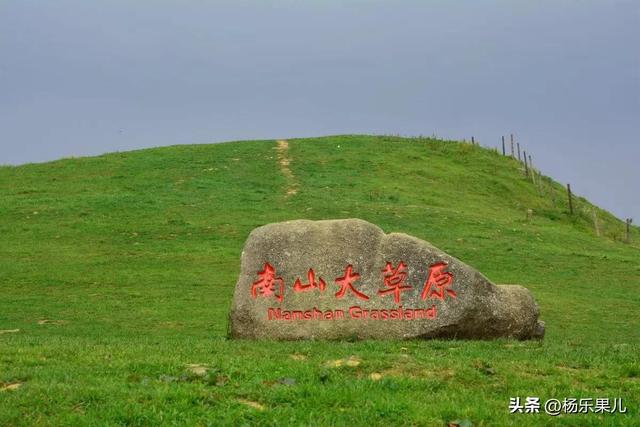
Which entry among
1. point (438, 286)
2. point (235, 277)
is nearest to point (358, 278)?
point (438, 286)

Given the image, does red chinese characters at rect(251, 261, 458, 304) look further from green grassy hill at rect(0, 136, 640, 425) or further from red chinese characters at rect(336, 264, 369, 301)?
green grassy hill at rect(0, 136, 640, 425)

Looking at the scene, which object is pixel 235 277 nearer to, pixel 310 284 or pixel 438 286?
pixel 310 284

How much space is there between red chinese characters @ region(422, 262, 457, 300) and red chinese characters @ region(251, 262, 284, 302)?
2.73 metres

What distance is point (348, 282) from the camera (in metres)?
15.6

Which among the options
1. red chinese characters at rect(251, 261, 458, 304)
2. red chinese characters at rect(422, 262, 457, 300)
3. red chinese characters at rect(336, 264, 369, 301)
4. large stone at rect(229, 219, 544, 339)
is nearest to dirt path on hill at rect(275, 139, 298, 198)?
large stone at rect(229, 219, 544, 339)

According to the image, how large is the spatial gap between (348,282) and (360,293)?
1.02 ft

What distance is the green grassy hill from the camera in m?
10.1

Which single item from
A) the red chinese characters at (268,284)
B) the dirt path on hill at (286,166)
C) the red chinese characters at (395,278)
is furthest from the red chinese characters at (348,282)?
the dirt path on hill at (286,166)

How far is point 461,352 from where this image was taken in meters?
13.4

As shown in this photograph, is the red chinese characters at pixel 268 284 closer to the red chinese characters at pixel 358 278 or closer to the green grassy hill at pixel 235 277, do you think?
the red chinese characters at pixel 358 278
